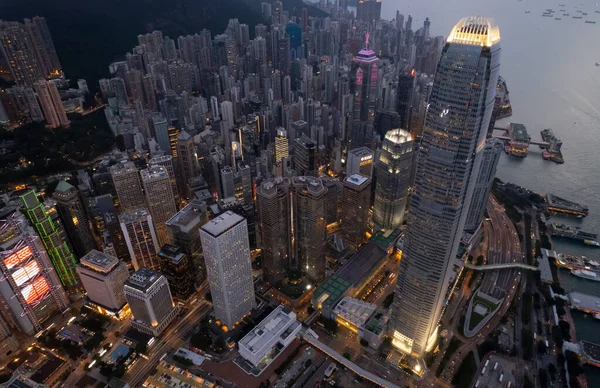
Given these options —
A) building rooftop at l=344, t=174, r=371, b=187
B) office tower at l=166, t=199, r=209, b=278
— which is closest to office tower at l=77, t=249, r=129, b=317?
office tower at l=166, t=199, r=209, b=278

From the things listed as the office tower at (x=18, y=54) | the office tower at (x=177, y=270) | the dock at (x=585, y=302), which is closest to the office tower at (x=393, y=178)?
the dock at (x=585, y=302)

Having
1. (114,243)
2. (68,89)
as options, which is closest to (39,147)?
(68,89)

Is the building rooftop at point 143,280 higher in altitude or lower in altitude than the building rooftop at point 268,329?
higher

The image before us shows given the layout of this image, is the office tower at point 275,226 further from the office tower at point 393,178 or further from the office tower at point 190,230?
the office tower at point 393,178

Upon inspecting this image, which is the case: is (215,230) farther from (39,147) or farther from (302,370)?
(39,147)

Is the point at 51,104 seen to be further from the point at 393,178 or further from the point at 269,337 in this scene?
the point at 393,178

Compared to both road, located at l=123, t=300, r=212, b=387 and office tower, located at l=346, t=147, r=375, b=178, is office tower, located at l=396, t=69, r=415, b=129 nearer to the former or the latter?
office tower, located at l=346, t=147, r=375, b=178
